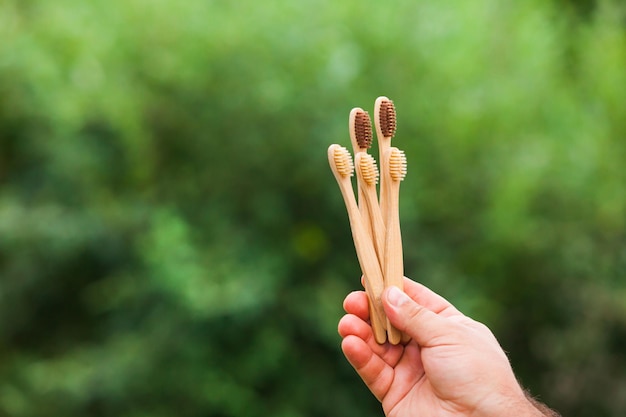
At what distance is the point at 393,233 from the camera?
0.94m

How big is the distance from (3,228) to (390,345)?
1.08 metres

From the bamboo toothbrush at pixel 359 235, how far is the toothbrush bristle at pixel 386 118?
0.07 metres

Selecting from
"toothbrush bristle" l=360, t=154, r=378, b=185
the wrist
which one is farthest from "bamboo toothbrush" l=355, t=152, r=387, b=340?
the wrist

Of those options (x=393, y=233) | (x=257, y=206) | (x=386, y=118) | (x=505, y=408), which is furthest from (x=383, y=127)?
(x=257, y=206)

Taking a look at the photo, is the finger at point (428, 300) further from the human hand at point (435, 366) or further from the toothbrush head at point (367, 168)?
the toothbrush head at point (367, 168)

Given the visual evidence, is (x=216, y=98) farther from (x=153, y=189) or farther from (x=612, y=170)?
(x=612, y=170)

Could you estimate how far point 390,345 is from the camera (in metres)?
0.99

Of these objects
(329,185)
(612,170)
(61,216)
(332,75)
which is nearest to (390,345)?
(329,185)

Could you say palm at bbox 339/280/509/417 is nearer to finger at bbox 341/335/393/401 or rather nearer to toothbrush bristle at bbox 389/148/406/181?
finger at bbox 341/335/393/401

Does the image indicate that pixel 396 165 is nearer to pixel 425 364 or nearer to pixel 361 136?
pixel 361 136

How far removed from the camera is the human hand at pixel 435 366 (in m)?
0.90

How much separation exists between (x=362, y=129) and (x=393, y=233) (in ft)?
0.46

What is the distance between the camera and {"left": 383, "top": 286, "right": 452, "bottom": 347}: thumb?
2.97ft

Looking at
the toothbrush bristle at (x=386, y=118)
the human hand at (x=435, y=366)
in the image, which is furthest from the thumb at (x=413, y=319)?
the toothbrush bristle at (x=386, y=118)
